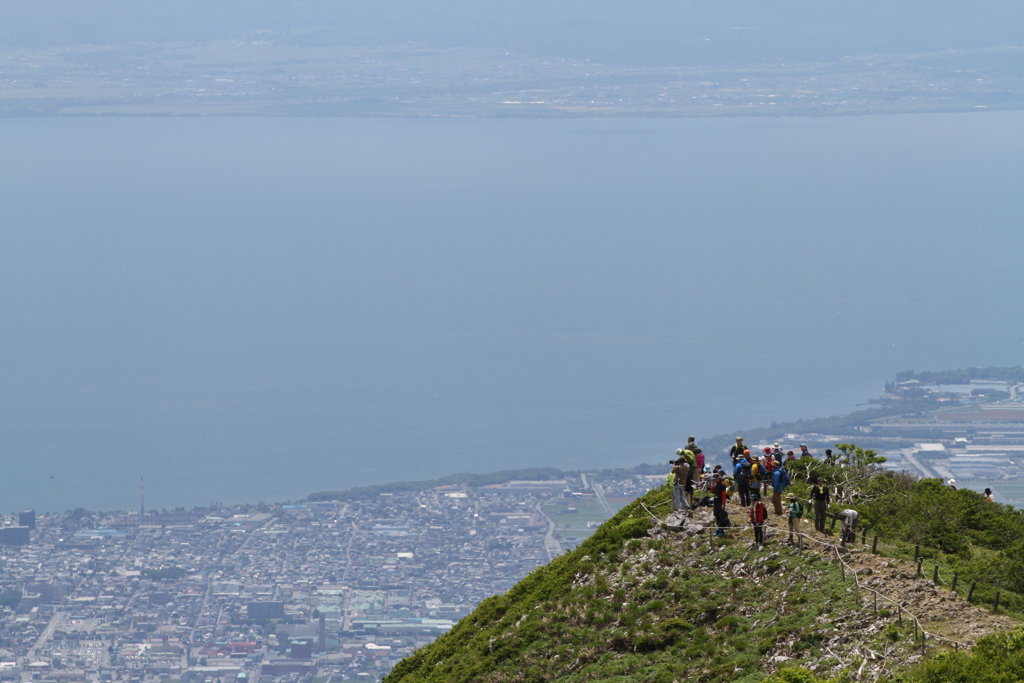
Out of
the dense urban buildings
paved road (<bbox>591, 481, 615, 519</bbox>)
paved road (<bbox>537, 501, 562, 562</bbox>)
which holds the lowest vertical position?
the dense urban buildings

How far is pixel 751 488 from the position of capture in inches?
1272

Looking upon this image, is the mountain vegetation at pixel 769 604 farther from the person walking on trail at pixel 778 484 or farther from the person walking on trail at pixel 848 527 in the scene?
the person walking on trail at pixel 778 484

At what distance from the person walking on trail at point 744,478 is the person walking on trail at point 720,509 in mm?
993

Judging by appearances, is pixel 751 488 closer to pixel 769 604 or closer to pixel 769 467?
pixel 769 467

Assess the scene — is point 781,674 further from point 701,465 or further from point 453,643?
point 453,643

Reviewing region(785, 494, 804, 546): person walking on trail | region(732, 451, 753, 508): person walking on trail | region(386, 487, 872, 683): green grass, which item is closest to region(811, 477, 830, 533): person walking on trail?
region(785, 494, 804, 546): person walking on trail

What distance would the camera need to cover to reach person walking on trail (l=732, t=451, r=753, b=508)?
1262 inches

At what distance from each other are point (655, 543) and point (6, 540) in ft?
560

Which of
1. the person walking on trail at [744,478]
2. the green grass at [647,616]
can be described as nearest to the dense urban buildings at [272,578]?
the green grass at [647,616]

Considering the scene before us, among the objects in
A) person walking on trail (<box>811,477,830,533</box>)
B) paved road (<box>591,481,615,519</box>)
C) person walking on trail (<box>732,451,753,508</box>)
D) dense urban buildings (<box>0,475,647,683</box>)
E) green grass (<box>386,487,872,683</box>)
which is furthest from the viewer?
paved road (<box>591,481,615,519</box>)

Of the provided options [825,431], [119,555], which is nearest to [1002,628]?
[119,555]

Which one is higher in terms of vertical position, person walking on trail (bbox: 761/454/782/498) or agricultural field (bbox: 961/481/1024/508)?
Result: person walking on trail (bbox: 761/454/782/498)

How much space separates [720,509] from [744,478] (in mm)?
1510

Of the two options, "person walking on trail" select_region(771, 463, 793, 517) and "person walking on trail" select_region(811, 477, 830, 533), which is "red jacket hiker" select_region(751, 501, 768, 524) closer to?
"person walking on trail" select_region(811, 477, 830, 533)
